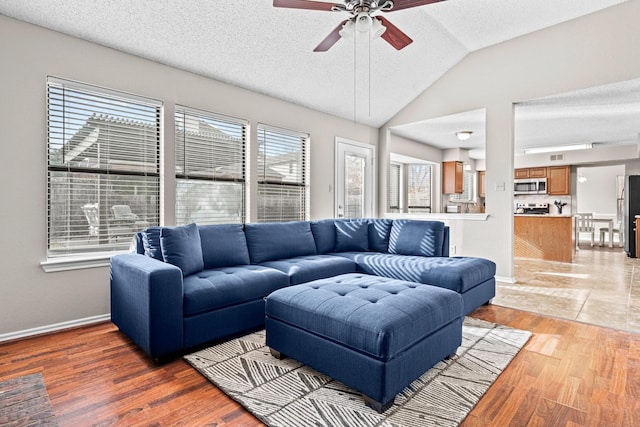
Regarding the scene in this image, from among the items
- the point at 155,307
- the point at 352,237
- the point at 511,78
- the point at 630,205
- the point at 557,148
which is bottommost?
the point at 155,307

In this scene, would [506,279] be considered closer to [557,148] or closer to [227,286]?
[227,286]

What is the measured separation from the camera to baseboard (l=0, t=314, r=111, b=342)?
2.65m

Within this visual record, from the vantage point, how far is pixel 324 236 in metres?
4.23

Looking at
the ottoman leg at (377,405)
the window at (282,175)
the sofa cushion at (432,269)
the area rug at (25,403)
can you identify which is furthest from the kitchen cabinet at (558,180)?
the area rug at (25,403)

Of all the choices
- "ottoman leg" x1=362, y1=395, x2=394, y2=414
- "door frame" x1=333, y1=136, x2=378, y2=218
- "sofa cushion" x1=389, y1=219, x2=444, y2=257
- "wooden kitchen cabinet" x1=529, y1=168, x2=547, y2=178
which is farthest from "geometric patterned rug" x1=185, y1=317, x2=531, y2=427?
"wooden kitchen cabinet" x1=529, y1=168, x2=547, y2=178

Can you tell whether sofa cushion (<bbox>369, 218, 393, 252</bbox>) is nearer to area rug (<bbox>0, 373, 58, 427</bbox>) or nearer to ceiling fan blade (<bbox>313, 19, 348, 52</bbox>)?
ceiling fan blade (<bbox>313, 19, 348, 52</bbox>)

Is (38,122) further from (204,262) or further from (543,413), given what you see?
(543,413)

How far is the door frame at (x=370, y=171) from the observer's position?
533 centimetres

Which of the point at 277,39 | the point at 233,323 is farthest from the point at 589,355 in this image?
the point at 277,39

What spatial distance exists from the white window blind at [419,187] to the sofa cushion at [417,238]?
4194 mm

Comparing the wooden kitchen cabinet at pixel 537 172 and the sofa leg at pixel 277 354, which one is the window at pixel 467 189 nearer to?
the wooden kitchen cabinet at pixel 537 172

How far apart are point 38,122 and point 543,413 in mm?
3979

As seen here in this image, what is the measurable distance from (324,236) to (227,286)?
185 centimetres

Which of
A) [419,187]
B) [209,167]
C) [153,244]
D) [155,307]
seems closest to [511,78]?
[209,167]
